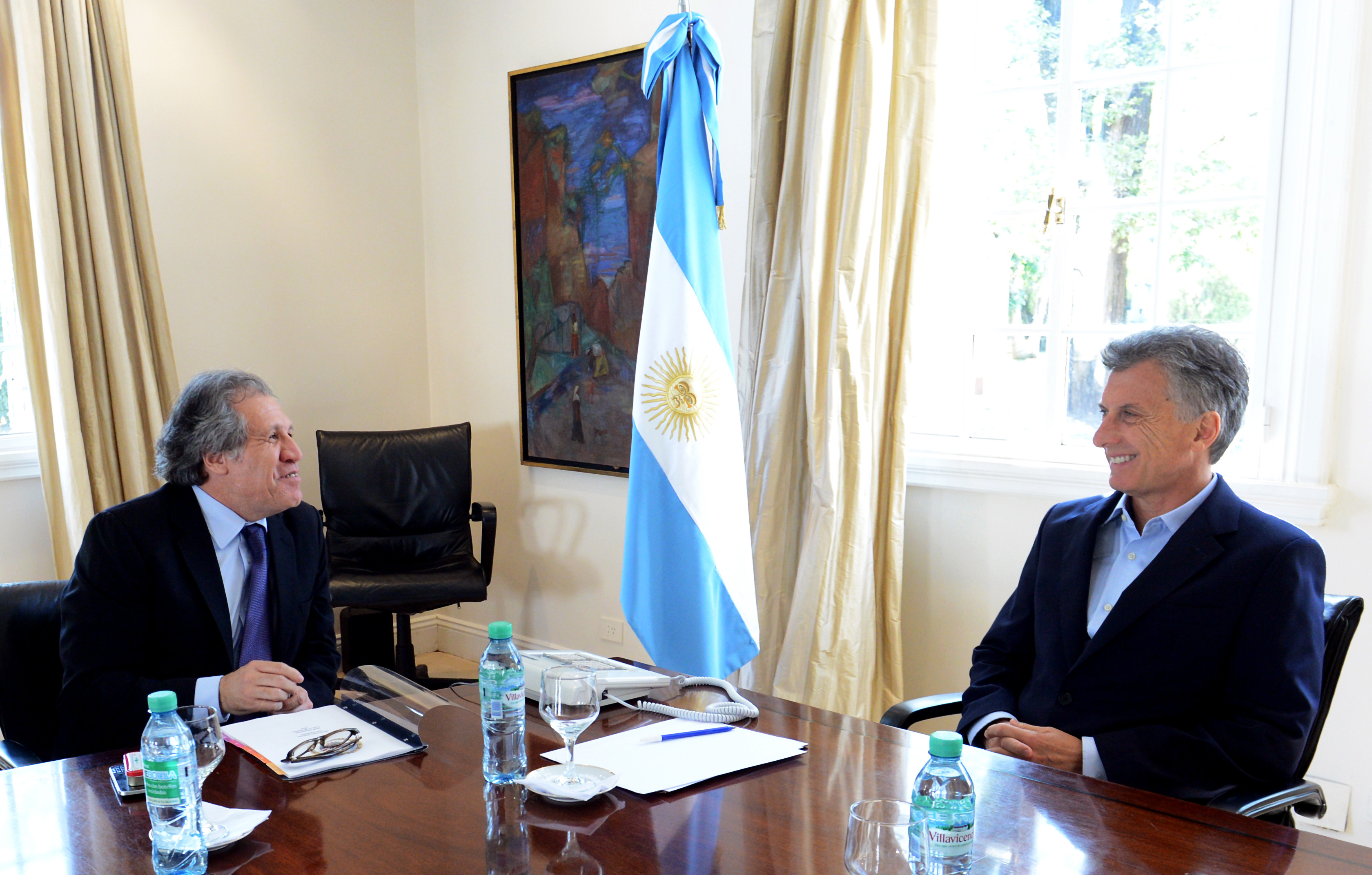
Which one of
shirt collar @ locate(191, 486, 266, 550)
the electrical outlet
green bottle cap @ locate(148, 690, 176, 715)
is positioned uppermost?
shirt collar @ locate(191, 486, 266, 550)

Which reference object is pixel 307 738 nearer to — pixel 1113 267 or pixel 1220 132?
pixel 1113 267

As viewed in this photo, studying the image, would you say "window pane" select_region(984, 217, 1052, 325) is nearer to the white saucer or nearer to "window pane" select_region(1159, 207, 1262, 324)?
"window pane" select_region(1159, 207, 1262, 324)

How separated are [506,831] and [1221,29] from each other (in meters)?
2.70

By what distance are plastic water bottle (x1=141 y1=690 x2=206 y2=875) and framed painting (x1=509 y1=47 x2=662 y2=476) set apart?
9.15ft

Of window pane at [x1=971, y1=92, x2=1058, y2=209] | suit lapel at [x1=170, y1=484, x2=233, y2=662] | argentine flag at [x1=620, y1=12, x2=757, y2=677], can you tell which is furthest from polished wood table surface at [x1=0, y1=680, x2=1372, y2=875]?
window pane at [x1=971, y1=92, x2=1058, y2=209]

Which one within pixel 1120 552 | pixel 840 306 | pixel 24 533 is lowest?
pixel 24 533

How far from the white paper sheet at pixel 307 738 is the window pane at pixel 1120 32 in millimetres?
2613

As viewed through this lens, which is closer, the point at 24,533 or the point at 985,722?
the point at 985,722

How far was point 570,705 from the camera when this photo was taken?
1297 millimetres

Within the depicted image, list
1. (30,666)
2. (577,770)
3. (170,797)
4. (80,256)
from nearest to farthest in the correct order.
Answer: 1. (170,797)
2. (577,770)
3. (30,666)
4. (80,256)

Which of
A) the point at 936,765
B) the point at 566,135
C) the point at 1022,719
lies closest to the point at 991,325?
the point at 1022,719

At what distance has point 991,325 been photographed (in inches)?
123

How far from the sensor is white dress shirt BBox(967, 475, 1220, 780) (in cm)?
182

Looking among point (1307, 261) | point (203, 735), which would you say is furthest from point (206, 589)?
point (1307, 261)
